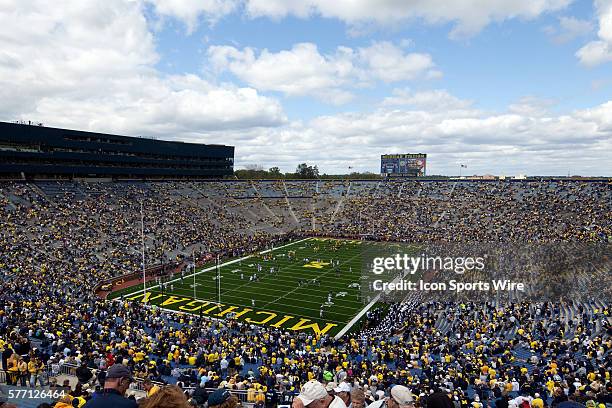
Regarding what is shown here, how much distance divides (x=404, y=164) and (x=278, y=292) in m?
55.3

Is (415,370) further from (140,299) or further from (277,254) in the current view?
(277,254)

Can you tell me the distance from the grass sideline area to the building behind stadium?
29336 millimetres

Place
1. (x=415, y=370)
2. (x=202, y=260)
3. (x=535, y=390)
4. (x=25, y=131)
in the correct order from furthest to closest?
(x=25, y=131), (x=202, y=260), (x=415, y=370), (x=535, y=390)

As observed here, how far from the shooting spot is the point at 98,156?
189ft

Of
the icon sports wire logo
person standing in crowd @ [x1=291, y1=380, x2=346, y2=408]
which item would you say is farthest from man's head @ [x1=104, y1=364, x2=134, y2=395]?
the icon sports wire logo

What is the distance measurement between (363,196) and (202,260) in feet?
116

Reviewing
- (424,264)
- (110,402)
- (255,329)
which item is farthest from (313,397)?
(424,264)

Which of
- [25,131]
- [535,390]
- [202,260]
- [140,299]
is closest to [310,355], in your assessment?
[535,390]

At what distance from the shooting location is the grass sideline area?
24.9 metres

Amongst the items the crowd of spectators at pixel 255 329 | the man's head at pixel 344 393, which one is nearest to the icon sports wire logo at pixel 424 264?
the crowd of spectators at pixel 255 329

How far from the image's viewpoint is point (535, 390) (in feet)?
37.8

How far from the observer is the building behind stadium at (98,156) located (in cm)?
4869

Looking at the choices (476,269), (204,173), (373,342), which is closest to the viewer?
(373,342)

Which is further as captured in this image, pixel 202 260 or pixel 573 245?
pixel 202 260
